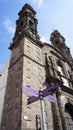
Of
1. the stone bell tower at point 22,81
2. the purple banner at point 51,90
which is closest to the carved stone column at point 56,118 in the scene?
the stone bell tower at point 22,81

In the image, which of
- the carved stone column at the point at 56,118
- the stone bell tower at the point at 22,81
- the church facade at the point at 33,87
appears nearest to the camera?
the stone bell tower at the point at 22,81

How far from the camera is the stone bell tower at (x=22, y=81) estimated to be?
746 centimetres

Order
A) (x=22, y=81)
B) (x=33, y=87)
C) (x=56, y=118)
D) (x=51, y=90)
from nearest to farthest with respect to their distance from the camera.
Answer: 1. (x=51, y=90)
2. (x=22, y=81)
3. (x=56, y=118)
4. (x=33, y=87)

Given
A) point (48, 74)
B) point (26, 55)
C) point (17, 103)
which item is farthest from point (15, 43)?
point (17, 103)

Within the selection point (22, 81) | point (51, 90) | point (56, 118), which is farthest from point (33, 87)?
point (51, 90)

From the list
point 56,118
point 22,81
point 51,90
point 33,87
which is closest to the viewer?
point 51,90

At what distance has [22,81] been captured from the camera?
8.84 metres

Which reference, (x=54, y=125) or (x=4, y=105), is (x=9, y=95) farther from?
(x=54, y=125)

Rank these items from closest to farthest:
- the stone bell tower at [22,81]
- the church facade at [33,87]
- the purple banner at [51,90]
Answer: the purple banner at [51,90] → the stone bell tower at [22,81] → the church facade at [33,87]

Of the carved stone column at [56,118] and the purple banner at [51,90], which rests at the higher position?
the purple banner at [51,90]

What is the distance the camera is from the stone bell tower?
7.46 metres

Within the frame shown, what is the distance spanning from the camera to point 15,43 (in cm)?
1311

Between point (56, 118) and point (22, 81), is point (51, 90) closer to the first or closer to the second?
point (22, 81)

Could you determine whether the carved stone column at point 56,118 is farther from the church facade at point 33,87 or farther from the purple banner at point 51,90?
the purple banner at point 51,90
